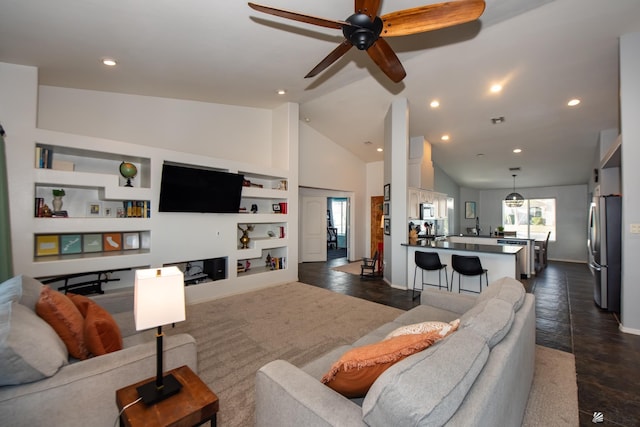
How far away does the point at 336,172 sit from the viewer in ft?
24.7

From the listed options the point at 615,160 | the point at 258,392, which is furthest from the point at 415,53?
→ the point at 258,392

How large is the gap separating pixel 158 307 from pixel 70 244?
Answer: 3.26 metres

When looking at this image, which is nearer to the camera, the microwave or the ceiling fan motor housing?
the ceiling fan motor housing

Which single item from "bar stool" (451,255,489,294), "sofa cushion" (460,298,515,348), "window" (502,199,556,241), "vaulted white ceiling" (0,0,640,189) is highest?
"vaulted white ceiling" (0,0,640,189)

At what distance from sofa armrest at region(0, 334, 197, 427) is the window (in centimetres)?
1060

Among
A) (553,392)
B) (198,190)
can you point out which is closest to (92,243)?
(198,190)

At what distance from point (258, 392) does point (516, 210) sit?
11.0 meters

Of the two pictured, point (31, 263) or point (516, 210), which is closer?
point (31, 263)

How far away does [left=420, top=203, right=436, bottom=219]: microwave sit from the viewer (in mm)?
6199

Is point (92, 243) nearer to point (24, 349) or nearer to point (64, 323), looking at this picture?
point (64, 323)

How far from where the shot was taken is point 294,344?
9.33 ft

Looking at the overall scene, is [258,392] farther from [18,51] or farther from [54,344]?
[18,51]

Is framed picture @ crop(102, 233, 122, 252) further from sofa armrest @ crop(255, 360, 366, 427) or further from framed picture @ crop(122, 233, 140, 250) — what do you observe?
sofa armrest @ crop(255, 360, 366, 427)

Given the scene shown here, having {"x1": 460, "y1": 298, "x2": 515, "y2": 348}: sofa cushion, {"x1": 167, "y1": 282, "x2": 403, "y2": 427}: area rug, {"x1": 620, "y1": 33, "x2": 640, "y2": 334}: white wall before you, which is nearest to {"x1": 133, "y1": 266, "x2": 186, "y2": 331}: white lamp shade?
{"x1": 167, "y1": 282, "x2": 403, "y2": 427}: area rug
